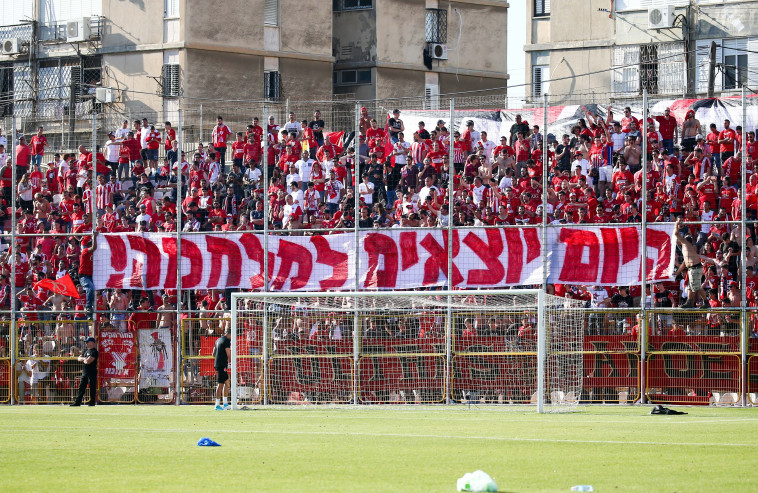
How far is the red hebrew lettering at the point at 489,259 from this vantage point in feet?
78.7

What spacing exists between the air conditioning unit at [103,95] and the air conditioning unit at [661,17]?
2063 cm

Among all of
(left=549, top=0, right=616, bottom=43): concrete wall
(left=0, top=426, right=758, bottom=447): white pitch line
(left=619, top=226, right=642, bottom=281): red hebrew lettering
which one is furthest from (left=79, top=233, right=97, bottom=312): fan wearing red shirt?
(left=549, top=0, right=616, bottom=43): concrete wall

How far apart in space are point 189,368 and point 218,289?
1686mm

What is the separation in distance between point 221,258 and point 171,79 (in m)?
25.8

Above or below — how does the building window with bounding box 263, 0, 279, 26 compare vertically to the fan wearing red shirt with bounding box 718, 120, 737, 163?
above

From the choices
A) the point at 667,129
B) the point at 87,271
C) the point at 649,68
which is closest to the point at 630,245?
the point at 667,129

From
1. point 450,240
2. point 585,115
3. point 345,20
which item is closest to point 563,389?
point 450,240

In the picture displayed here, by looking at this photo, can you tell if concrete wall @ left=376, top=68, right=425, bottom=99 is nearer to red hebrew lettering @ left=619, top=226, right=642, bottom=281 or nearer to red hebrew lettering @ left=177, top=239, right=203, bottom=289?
red hebrew lettering @ left=177, top=239, right=203, bottom=289

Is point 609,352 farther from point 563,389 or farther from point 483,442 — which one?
point 483,442

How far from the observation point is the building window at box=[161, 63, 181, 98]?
1964 inches

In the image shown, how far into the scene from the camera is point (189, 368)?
84.6ft

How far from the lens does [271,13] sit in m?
52.5

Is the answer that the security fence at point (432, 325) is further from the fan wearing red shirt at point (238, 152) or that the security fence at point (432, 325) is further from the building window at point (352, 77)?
the building window at point (352, 77)

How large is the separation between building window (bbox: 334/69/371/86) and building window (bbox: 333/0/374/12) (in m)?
2.73
